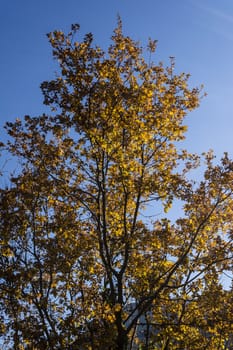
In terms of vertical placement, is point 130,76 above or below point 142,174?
above

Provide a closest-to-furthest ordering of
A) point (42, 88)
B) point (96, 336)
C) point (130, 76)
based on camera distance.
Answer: point (96, 336) → point (42, 88) → point (130, 76)

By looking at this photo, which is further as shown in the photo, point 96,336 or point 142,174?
point 142,174

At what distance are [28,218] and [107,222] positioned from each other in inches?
112

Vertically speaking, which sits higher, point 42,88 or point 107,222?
point 42,88

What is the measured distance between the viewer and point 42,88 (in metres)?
13.6

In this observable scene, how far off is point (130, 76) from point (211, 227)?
618 centimetres

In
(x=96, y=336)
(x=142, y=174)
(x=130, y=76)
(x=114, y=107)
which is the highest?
(x=130, y=76)

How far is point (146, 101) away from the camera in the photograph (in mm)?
14406

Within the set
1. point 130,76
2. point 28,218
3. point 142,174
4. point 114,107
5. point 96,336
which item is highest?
point 130,76

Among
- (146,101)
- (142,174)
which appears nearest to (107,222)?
(142,174)

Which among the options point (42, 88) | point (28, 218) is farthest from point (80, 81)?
point (28, 218)

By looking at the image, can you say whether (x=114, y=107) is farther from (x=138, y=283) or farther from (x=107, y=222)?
(x=138, y=283)

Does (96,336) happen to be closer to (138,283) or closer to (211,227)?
(138,283)

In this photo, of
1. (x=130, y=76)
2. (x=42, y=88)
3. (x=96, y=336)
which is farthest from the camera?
(x=130, y=76)
